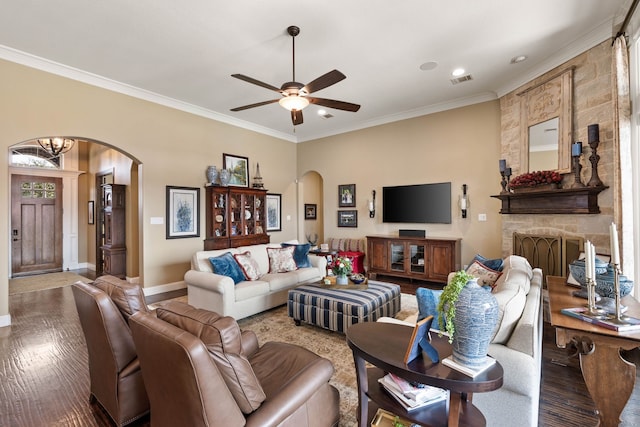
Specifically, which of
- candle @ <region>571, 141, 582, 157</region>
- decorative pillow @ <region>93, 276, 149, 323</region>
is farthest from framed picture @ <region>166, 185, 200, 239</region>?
candle @ <region>571, 141, 582, 157</region>

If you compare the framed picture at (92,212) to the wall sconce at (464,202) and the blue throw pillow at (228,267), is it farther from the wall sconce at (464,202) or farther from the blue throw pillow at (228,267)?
the wall sconce at (464,202)

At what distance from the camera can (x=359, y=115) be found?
6195 mm

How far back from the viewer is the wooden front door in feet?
22.2

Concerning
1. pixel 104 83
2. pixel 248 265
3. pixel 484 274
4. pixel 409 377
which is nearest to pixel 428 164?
pixel 484 274

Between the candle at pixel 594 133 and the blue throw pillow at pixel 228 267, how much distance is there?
458 centimetres

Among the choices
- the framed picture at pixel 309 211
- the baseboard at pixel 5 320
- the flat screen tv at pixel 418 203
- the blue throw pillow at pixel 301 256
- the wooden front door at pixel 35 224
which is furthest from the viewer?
the framed picture at pixel 309 211

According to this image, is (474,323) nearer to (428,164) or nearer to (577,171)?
(577,171)

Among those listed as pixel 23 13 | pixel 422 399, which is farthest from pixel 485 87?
pixel 23 13

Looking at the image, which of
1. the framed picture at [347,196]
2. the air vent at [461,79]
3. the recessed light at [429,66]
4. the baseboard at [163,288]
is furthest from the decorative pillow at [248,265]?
the air vent at [461,79]

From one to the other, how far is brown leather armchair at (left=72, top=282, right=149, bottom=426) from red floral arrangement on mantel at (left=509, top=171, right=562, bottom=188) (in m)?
4.84

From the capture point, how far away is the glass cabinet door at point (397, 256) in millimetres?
5727

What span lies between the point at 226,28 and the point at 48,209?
24.2 ft

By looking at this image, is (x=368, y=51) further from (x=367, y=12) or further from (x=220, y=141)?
A: (x=220, y=141)

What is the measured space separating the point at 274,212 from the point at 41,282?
200 inches
